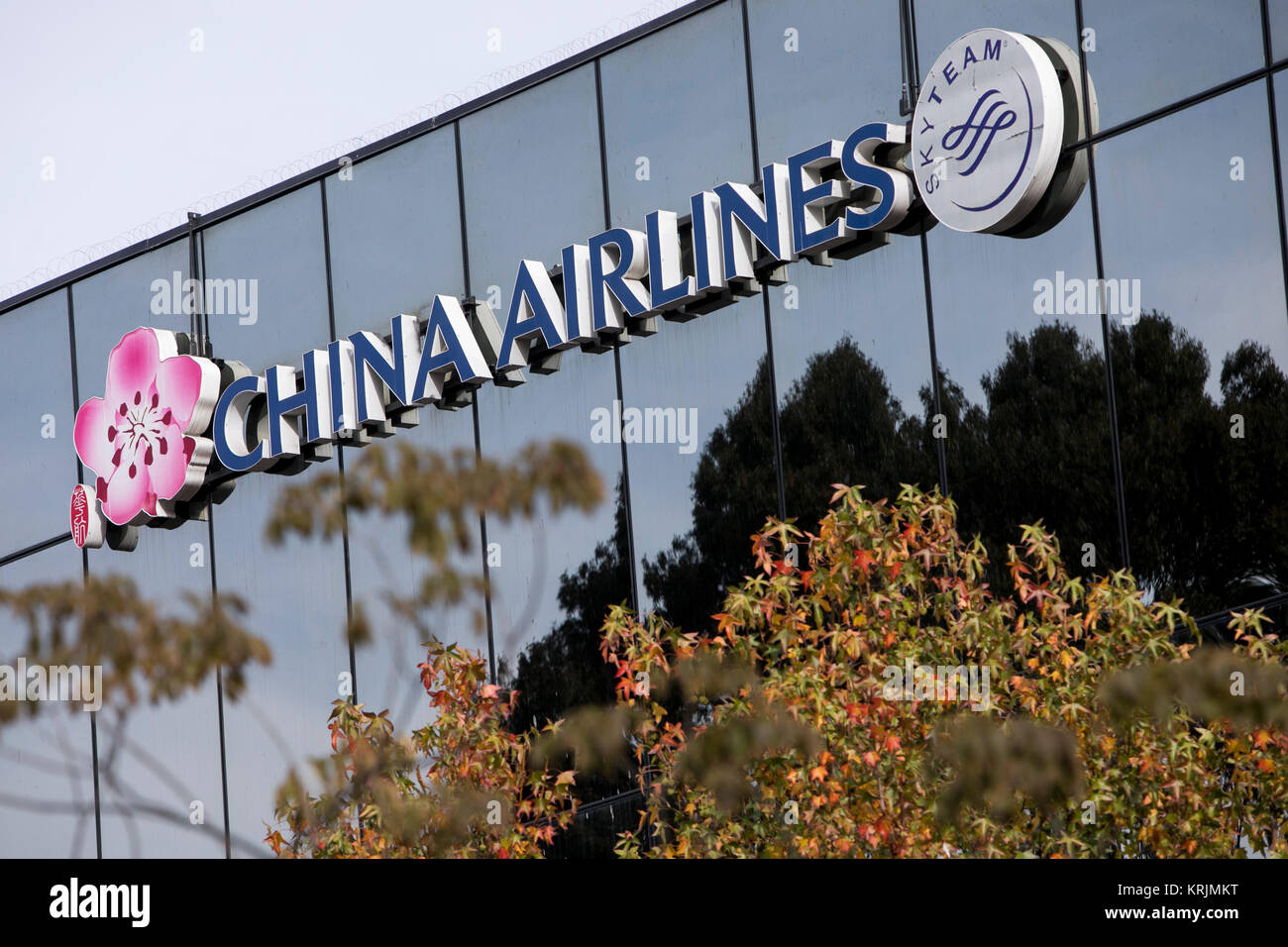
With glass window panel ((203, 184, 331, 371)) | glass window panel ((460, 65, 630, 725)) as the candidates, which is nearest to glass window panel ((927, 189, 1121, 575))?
glass window panel ((460, 65, 630, 725))

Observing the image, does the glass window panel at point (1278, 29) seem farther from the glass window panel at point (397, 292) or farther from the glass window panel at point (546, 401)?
the glass window panel at point (397, 292)

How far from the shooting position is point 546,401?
57.8ft

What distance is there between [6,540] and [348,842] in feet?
28.4

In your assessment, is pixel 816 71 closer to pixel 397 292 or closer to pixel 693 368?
pixel 693 368

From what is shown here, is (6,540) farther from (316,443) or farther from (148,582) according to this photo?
(316,443)

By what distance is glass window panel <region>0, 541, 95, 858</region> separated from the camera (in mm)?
21172

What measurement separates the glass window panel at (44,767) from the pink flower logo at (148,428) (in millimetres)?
1256

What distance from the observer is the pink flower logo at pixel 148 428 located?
2009cm

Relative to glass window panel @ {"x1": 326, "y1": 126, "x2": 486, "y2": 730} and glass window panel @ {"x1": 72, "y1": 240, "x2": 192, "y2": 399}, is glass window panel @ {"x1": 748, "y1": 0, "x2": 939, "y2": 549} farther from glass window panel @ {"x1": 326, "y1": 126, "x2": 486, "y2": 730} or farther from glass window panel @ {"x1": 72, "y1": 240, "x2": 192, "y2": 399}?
glass window panel @ {"x1": 72, "y1": 240, "x2": 192, "y2": 399}

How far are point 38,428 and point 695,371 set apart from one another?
31.9ft

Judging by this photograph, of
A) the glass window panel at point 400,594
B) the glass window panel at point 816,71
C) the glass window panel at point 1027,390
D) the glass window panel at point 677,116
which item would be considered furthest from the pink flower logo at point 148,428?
the glass window panel at point 1027,390

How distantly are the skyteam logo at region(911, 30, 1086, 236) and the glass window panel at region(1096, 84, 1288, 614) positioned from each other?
1.95ft

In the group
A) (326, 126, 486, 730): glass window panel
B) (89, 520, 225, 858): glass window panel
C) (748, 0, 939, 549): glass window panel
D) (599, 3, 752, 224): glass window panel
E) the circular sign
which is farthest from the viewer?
(89, 520, 225, 858): glass window panel
